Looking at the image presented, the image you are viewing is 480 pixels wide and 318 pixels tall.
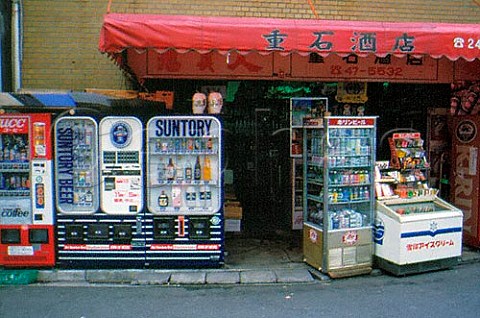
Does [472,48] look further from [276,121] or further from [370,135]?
[276,121]

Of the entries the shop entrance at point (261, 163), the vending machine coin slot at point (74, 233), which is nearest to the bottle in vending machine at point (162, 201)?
the vending machine coin slot at point (74, 233)

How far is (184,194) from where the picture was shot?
709 cm

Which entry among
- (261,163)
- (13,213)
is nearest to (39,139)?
(13,213)

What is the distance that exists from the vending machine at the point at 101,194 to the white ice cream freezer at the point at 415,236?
366 centimetres

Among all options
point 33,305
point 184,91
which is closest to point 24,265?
point 33,305

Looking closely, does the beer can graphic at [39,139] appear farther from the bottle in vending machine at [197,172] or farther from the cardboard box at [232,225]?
the cardboard box at [232,225]

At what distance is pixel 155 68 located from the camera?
8.24 m

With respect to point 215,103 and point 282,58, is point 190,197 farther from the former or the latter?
point 282,58

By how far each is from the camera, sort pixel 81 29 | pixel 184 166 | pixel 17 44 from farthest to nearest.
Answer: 1. pixel 81 29
2. pixel 17 44
3. pixel 184 166

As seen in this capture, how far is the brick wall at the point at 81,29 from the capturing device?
8570 mm

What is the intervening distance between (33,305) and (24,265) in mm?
1365

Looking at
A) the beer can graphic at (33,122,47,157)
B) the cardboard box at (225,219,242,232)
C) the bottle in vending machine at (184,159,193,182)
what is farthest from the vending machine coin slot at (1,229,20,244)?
the cardboard box at (225,219,242,232)

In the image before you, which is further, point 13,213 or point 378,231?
point 378,231

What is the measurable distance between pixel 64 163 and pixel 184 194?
1.86m
